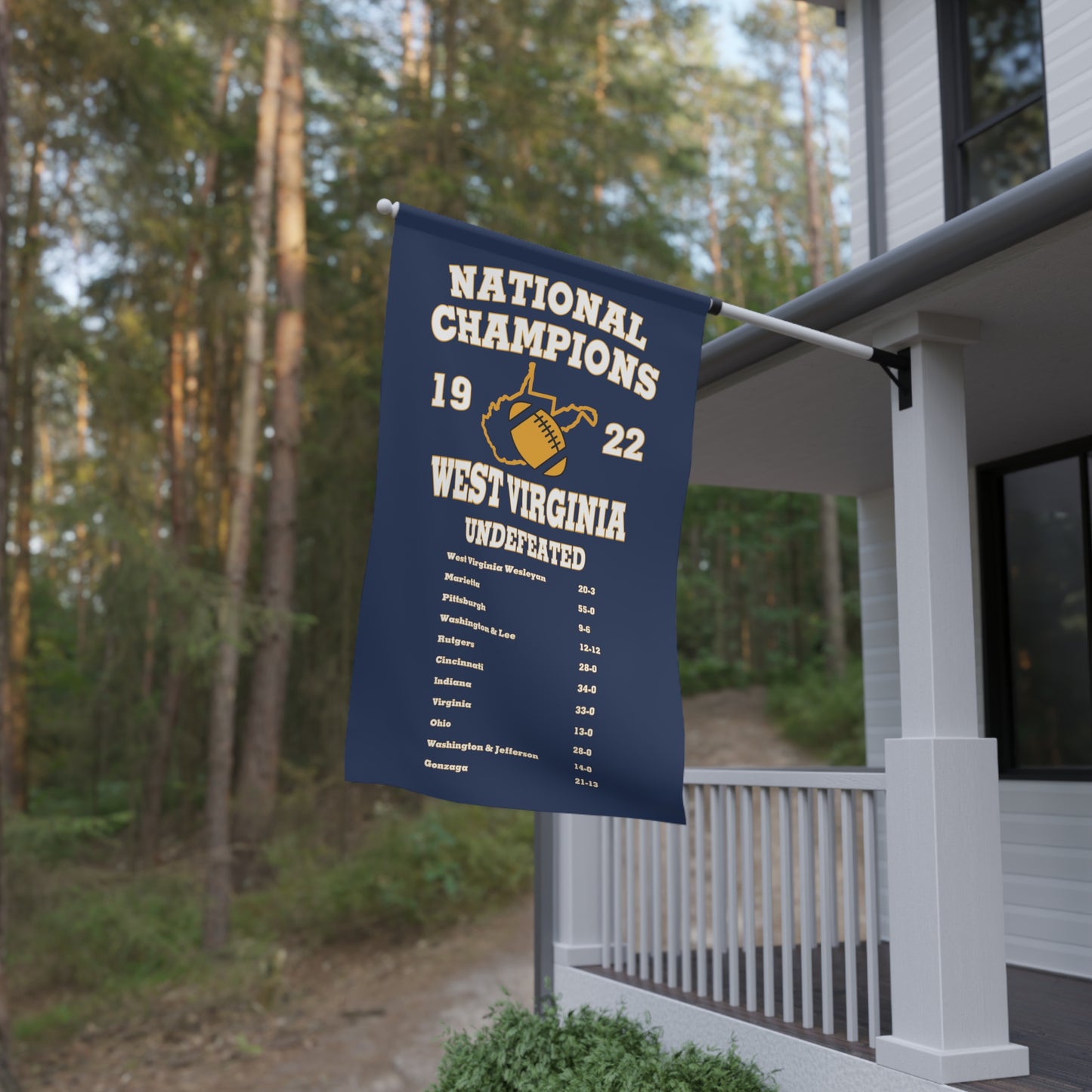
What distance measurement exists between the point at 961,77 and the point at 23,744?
1509cm

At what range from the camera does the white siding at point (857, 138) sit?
276 inches

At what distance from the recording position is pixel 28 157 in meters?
16.6

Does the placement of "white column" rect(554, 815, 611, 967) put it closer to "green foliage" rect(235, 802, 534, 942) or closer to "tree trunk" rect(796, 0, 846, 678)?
"green foliage" rect(235, 802, 534, 942)

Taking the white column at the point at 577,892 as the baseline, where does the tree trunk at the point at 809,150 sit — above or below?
above

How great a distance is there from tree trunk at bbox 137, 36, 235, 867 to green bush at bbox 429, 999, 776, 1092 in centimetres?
1236

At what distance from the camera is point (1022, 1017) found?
470cm

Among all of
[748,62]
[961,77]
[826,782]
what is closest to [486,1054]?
[826,782]

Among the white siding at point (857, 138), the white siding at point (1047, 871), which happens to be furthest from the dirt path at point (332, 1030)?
the white siding at point (857, 138)

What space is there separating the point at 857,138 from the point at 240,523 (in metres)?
9.09

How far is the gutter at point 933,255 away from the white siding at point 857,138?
239 cm

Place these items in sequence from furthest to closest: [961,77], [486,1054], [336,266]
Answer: [336,266], [961,77], [486,1054]

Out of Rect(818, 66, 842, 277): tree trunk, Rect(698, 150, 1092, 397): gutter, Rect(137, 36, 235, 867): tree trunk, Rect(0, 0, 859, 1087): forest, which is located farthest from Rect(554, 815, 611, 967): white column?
Rect(818, 66, 842, 277): tree trunk

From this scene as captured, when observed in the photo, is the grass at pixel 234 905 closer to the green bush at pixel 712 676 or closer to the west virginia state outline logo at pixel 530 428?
the green bush at pixel 712 676

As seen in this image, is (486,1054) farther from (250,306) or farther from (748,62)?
(748,62)
